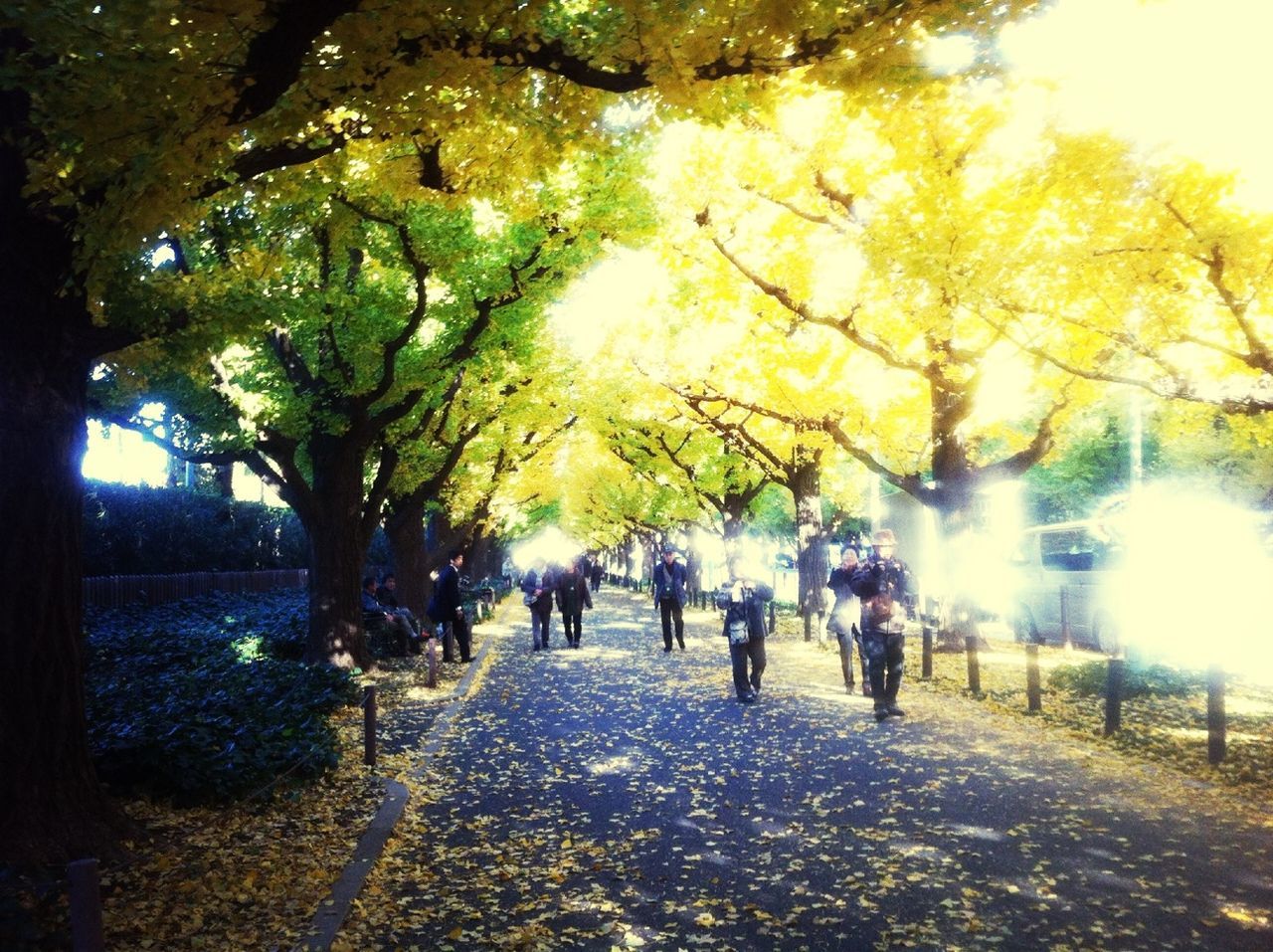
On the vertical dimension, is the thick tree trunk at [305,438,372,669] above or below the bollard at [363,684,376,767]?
above

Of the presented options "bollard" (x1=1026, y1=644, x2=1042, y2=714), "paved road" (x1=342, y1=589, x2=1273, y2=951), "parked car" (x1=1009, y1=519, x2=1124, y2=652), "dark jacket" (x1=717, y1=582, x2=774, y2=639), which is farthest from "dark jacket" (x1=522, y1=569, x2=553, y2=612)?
"bollard" (x1=1026, y1=644, x2=1042, y2=714)

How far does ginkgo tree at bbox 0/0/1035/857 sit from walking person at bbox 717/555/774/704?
6.90m

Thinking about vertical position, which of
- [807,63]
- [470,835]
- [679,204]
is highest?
[679,204]

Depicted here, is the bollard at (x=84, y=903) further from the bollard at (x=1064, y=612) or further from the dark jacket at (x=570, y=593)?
the bollard at (x=1064, y=612)

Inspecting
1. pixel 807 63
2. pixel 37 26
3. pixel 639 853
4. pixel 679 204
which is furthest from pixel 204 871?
pixel 679 204

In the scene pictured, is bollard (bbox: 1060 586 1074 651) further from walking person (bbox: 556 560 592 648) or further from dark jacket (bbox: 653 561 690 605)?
walking person (bbox: 556 560 592 648)

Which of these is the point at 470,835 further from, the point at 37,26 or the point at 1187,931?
the point at 37,26

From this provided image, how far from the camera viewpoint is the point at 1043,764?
8.49m

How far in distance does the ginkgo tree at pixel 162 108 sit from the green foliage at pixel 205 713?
1049 mm

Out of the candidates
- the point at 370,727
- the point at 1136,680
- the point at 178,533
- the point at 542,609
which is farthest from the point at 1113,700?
the point at 178,533

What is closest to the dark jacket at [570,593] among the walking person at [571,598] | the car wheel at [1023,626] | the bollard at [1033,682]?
the walking person at [571,598]

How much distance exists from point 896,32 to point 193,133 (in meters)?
3.44

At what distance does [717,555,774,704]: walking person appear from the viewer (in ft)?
39.8

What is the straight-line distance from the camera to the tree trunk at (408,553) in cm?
2209
